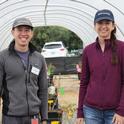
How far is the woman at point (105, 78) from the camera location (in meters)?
4.41

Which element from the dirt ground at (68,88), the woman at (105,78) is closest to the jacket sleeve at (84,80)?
the woman at (105,78)

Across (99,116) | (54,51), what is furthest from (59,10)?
(54,51)

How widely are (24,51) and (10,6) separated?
279 inches

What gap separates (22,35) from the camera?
4523mm

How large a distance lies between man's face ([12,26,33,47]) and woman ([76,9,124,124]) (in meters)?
0.63

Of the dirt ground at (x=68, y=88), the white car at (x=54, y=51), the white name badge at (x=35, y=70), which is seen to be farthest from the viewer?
the white car at (x=54, y=51)

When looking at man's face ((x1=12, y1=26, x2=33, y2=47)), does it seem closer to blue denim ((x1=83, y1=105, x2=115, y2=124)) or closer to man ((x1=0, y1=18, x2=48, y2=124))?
man ((x1=0, y1=18, x2=48, y2=124))

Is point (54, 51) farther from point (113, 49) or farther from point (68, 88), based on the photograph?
point (113, 49)

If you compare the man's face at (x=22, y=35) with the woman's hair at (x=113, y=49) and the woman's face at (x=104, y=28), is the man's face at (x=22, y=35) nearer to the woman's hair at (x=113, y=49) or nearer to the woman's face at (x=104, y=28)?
the woman's face at (x=104, y=28)

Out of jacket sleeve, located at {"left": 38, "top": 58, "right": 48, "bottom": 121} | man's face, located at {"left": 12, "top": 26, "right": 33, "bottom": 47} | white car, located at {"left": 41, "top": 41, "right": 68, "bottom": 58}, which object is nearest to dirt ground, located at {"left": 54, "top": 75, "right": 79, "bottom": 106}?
white car, located at {"left": 41, "top": 41, "right": 68, "bottom": 58}

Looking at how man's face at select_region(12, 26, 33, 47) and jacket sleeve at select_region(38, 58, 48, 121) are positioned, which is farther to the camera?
jacket sleeve at select_region(38, 58, 48, 121)

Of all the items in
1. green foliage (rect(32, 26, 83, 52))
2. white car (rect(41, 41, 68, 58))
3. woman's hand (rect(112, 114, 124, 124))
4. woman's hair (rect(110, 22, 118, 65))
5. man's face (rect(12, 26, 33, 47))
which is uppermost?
green foliage (rect(32, 26, 83, 52))

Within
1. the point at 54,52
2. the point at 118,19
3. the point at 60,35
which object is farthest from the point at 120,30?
the point at 60,35

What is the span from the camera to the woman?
441 cm
